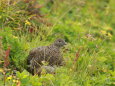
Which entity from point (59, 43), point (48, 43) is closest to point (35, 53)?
point (59, 43)

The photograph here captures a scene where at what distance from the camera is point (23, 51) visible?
7078 mm

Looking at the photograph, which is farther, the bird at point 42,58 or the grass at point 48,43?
the bird at point 42,58

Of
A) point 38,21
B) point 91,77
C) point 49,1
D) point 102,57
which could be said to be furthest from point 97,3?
point 91,77

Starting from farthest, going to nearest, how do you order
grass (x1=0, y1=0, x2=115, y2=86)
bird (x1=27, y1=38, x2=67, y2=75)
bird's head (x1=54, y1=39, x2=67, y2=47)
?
bird's head (x1=54, y1=39, x2=67, y2=47) → bird (x1=27, y1=38, x2=67, y2=75) → grass (x1=0, y1=0, x2=115, y2=86)

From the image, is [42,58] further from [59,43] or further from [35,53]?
[59,43]

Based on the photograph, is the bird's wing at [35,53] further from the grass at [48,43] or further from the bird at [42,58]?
the grass at [48,43]

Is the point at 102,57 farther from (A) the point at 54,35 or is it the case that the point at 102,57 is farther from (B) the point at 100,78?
(A) the point at 54,35

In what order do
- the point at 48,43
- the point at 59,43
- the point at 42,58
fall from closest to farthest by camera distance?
the point at 42,58
the point at 59,43
the point at 48,43

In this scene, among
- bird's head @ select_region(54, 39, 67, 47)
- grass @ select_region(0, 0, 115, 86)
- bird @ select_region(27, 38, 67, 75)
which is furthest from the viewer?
bird's head @ select_region(54, 39, 67, 47)

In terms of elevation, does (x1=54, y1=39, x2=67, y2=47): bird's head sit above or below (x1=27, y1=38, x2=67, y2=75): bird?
above

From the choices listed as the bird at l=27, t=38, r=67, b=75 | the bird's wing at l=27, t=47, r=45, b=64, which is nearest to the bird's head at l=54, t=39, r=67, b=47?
the bird at l=27, t=38, r=67, b=75

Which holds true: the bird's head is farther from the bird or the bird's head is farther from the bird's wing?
the bird's wing

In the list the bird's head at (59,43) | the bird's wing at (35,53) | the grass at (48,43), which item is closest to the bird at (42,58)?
the bird's wing at (35,53)

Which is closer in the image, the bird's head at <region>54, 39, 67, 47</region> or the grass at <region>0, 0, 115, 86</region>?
the grass at <region>0, 0, 115, 86</region>
